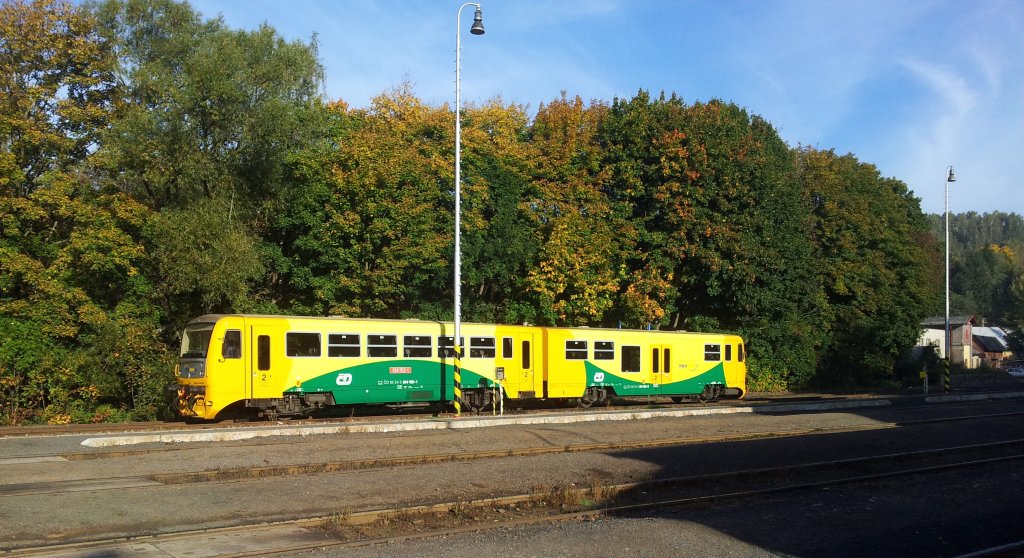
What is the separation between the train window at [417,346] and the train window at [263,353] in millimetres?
4418

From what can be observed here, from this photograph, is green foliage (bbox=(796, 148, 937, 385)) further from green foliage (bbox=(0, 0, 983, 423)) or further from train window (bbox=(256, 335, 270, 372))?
train window (bbox=(256, 335, 270, 372))

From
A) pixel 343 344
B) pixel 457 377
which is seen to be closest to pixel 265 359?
pixel 343 344

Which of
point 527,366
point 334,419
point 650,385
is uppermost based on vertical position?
point 527,366

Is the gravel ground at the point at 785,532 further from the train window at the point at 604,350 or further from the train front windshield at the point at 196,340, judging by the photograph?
the train window at the point at 604,350

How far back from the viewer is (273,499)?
12000 mm

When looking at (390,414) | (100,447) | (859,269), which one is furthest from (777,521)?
(859,269)

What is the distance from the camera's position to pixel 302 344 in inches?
920

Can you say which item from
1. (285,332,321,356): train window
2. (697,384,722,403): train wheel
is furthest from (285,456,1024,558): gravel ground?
(697,384,722,403): train wheel

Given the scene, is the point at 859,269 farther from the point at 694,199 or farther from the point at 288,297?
the point at 288,297

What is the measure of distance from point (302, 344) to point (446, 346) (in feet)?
16.9

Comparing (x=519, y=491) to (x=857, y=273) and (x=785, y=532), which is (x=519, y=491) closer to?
(x=785, y=532)

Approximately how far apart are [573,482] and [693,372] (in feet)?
68.0

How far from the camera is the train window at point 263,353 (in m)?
22.6

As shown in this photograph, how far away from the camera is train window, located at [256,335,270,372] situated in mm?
22578
